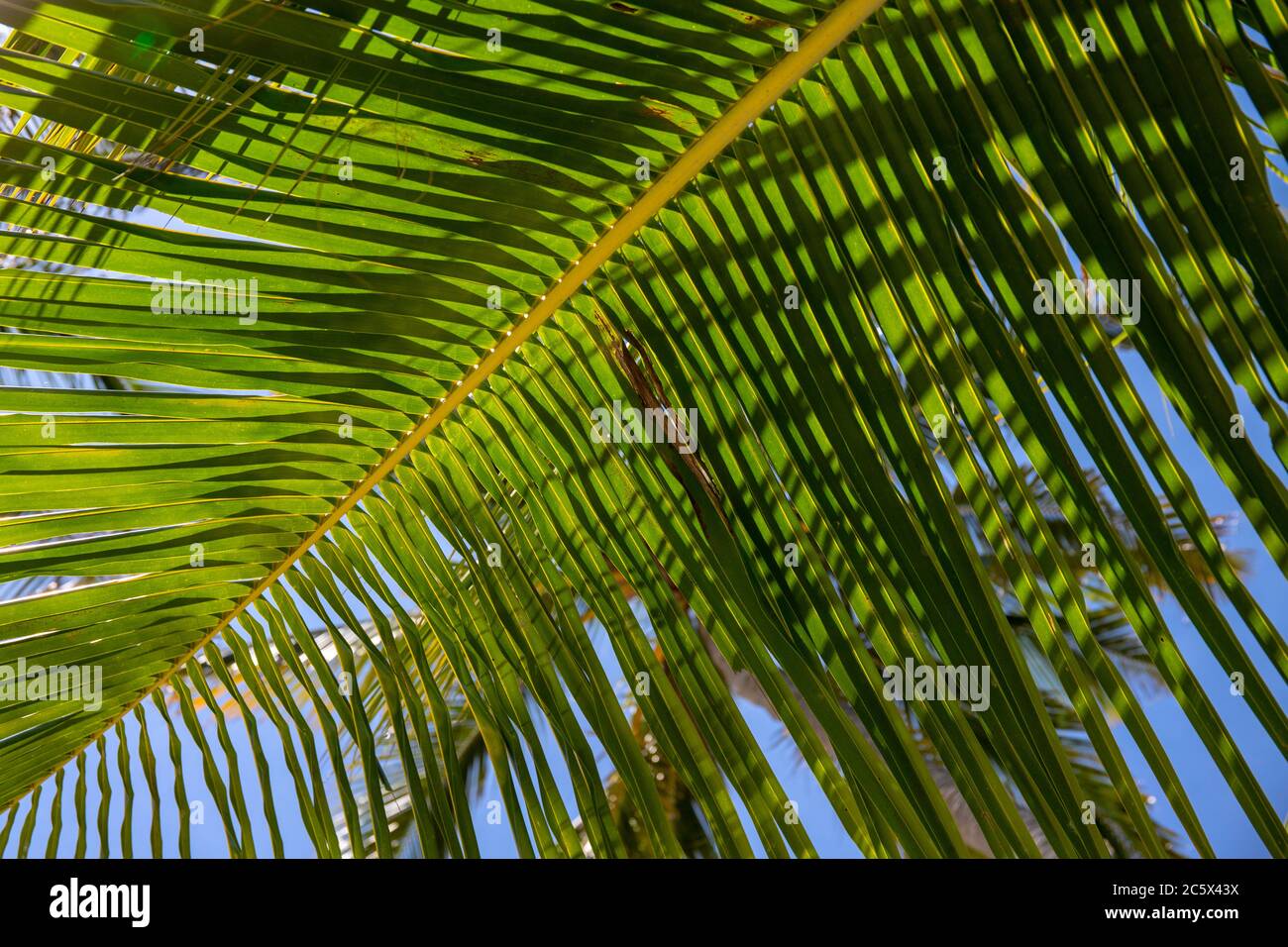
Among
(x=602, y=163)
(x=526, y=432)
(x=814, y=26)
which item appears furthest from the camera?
(x=526, y=432)

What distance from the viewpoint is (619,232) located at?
101 centimetres

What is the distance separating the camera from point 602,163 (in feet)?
3.21

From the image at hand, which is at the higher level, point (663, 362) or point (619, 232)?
point (619, 232)

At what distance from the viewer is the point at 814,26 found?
87 centimetres

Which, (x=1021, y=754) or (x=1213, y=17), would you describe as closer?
(x=1213, y=17)

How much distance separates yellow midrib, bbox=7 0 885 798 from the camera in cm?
88

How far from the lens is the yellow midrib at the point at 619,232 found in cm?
88

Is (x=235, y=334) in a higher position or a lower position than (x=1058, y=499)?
higher

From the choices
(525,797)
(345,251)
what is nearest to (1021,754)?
(525,797)

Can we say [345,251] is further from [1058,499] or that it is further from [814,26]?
[1058,499]
